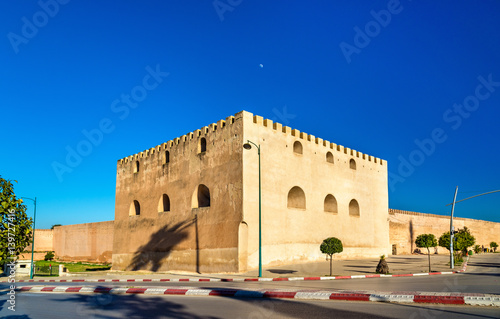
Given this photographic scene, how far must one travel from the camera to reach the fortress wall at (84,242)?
45.2 m

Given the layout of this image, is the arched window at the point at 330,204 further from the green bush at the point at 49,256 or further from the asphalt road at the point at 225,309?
the green bush at the point at 49,256

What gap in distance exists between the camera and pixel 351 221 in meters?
30.9

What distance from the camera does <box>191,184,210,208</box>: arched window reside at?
86.7ft

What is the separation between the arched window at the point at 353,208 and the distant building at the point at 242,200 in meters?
0.08

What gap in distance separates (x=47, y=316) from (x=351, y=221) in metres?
25.3

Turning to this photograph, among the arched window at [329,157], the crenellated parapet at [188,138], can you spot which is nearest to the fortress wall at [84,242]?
the crenellated parapet at [188,138]

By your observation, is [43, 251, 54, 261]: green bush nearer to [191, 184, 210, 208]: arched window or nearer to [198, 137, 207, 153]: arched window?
[191, 184, 210, 208]: arched window

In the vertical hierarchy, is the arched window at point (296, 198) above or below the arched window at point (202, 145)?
below

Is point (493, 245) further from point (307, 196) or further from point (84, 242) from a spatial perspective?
point (84, 242)

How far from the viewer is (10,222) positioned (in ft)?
54.3

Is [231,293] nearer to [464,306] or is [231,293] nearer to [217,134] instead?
[464,306]

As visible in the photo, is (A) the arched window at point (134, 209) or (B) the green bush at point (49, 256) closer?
(A) the arched window at point (134, 209)

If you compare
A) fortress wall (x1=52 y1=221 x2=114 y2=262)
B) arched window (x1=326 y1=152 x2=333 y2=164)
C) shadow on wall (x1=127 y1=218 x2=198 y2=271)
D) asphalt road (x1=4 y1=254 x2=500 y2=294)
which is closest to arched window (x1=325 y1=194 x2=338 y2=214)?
arched window (x1=326 y1=152 x2=333 y2=164)

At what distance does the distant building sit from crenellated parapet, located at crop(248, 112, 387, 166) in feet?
0.22
